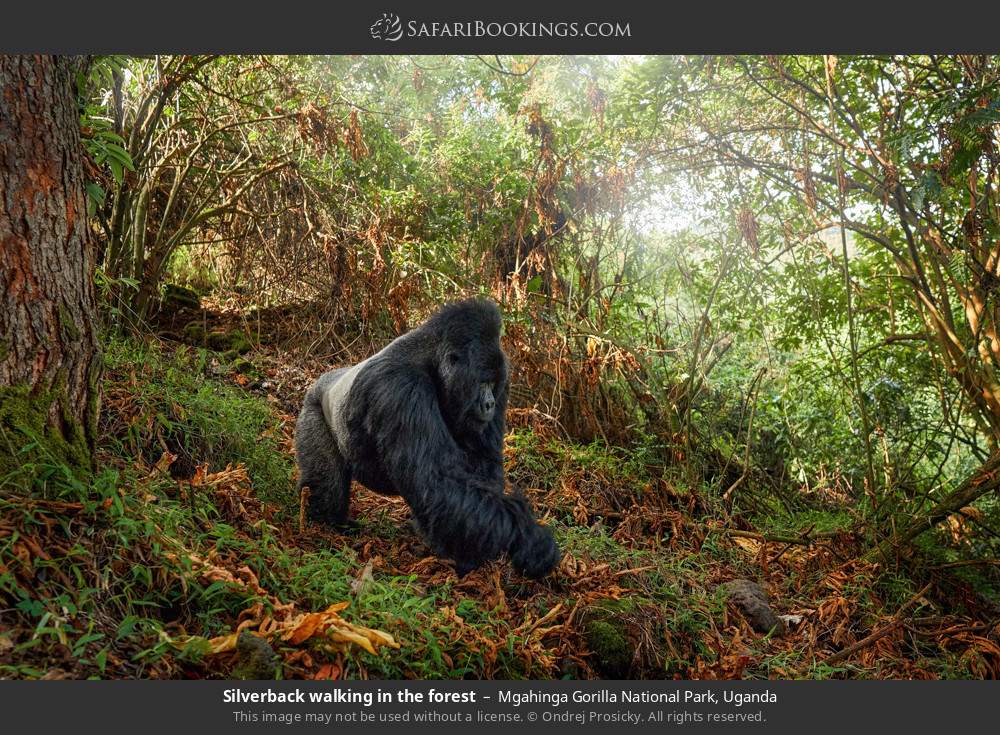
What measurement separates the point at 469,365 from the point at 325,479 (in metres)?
0.92

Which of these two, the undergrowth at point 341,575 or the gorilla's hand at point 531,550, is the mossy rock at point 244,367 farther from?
Result: the gorilla's hand at point 531,550

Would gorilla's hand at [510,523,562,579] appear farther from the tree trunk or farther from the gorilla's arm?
the tree trunk

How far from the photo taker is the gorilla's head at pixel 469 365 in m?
3.08

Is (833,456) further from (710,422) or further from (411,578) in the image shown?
(411,578)

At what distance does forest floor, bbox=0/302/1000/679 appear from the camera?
6.52 feet

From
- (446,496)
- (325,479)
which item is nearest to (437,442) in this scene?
(446,496)

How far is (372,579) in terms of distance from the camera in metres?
2.63

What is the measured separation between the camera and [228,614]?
217 centimetres

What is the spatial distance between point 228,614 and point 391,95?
4.78 metres

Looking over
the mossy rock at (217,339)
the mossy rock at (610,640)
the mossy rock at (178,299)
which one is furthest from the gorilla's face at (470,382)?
the mossy rock at (178,299)

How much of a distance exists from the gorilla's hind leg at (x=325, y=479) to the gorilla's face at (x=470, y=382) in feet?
2.07

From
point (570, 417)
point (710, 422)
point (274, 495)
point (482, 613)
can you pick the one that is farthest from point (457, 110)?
point (482, 613)
